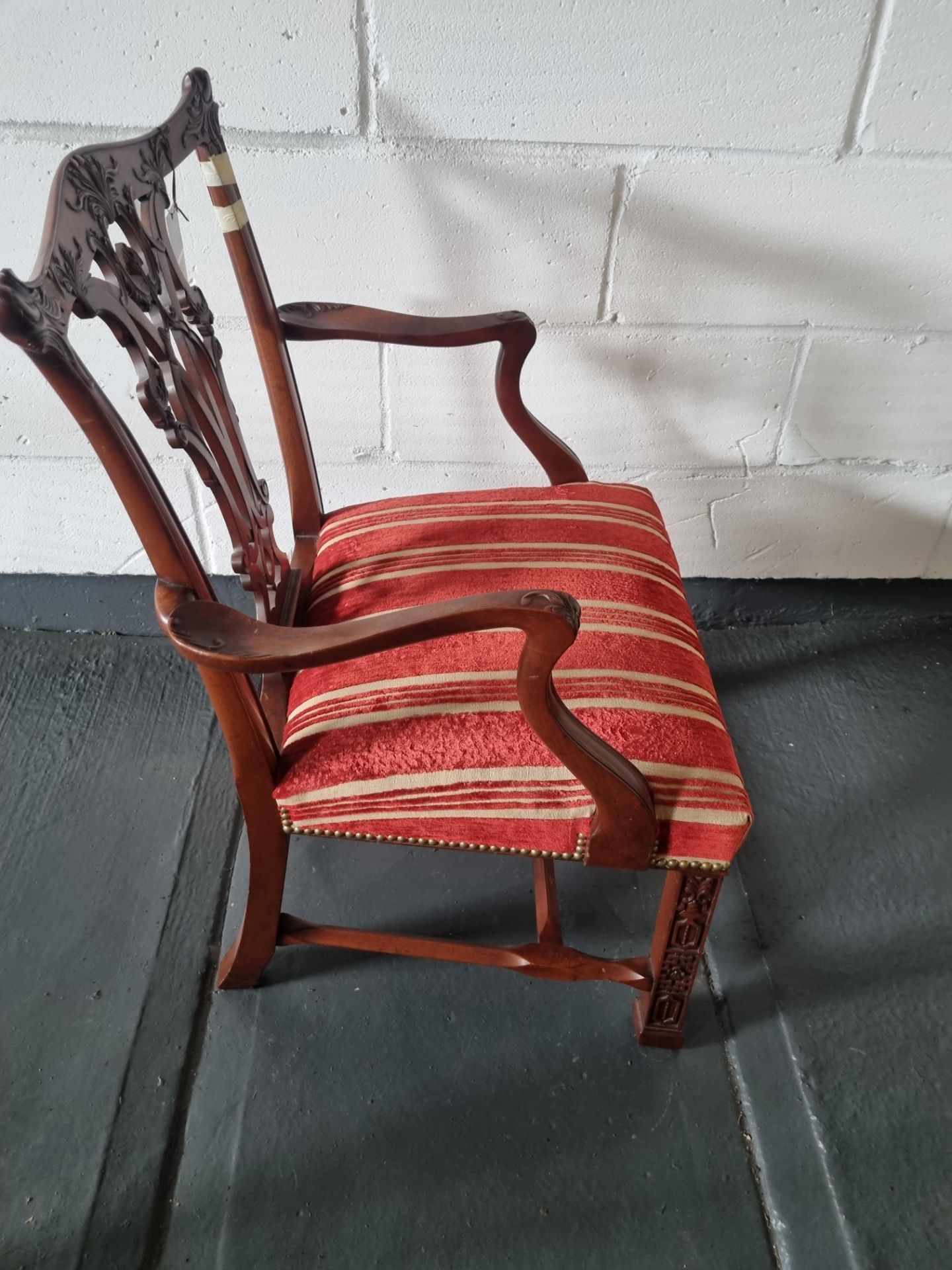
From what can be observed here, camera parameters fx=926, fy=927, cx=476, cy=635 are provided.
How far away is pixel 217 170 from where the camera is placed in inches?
42.9

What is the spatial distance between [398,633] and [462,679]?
0.58ft

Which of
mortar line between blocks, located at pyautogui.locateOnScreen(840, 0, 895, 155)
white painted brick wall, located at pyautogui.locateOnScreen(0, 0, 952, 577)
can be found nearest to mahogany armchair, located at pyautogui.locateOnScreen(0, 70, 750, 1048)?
white painted brick wall, located at pyautogui.locateOnScreen(0, 0, 952, 577)

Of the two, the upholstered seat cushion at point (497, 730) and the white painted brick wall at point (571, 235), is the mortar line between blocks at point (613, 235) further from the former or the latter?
the upholstered seat cushion at point (497, 730)

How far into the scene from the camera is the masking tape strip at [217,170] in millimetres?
1085

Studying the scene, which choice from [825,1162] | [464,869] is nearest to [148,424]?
[464,869]

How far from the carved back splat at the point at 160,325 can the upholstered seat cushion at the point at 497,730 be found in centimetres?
16

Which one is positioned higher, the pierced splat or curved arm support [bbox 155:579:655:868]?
the pierced splat

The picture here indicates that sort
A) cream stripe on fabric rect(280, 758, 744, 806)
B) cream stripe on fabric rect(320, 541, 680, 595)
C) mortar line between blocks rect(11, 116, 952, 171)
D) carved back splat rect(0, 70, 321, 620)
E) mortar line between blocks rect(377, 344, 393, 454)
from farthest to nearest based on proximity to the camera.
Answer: mortar line between blocks rect(377, 344, 393, 454), mortar line between blocks rect(11, 116, 952, 171), cream stripe on fabric rect(320, 541, 680, 595), cream stripe on fabric rect(280, 758, 744, 806), carved back splat rect(0, 70, 321, 620)

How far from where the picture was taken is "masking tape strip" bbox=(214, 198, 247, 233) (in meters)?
1.10

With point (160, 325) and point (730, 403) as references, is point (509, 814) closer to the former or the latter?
point (160, 325)

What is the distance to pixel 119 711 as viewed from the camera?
1688 mm

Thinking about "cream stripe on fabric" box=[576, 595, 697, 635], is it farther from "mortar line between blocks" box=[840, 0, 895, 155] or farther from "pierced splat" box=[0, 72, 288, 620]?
"mortar line between blocks" box=[840, 0, 895, 155]

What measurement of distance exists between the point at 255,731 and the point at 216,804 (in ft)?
2.07

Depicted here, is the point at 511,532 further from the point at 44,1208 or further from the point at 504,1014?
the point at 44,1208
